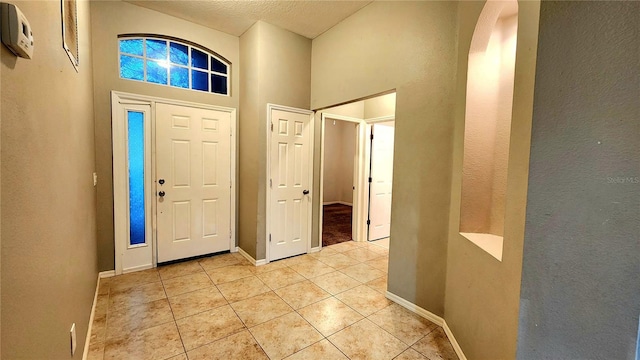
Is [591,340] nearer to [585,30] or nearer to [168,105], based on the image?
[585,30]

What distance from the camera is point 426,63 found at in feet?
7.35

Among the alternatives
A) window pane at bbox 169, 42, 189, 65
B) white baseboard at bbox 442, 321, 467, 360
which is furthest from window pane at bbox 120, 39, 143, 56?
white baseboard at bbox 442, 321, 467, 360

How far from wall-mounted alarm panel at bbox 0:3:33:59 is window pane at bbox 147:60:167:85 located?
107 inches

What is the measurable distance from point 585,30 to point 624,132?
41 centimetres

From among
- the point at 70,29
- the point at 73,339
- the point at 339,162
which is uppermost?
the point at 70,29

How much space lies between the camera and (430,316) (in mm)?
2266

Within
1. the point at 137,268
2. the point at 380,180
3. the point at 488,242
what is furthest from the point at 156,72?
the point at 488,242

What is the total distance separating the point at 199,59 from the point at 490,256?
3783mm

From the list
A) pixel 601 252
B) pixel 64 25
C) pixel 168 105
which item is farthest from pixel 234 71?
pixel 601 252

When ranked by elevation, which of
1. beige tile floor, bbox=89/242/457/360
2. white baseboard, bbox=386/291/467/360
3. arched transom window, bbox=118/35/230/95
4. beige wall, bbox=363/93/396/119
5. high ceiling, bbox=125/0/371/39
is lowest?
beige tile floor, bbox=89/242/457/360

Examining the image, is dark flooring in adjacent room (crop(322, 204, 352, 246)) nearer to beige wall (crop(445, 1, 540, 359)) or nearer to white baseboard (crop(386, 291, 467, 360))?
white baseboard (crop(386, 291, 467, 360))

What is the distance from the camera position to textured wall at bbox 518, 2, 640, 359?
3.13 feet

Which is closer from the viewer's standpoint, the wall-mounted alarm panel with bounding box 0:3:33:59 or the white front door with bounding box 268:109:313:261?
the wall-mounted alarm panel with bounding box 0:3:33:59

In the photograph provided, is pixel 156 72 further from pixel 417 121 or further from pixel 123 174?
pixel 417 121
